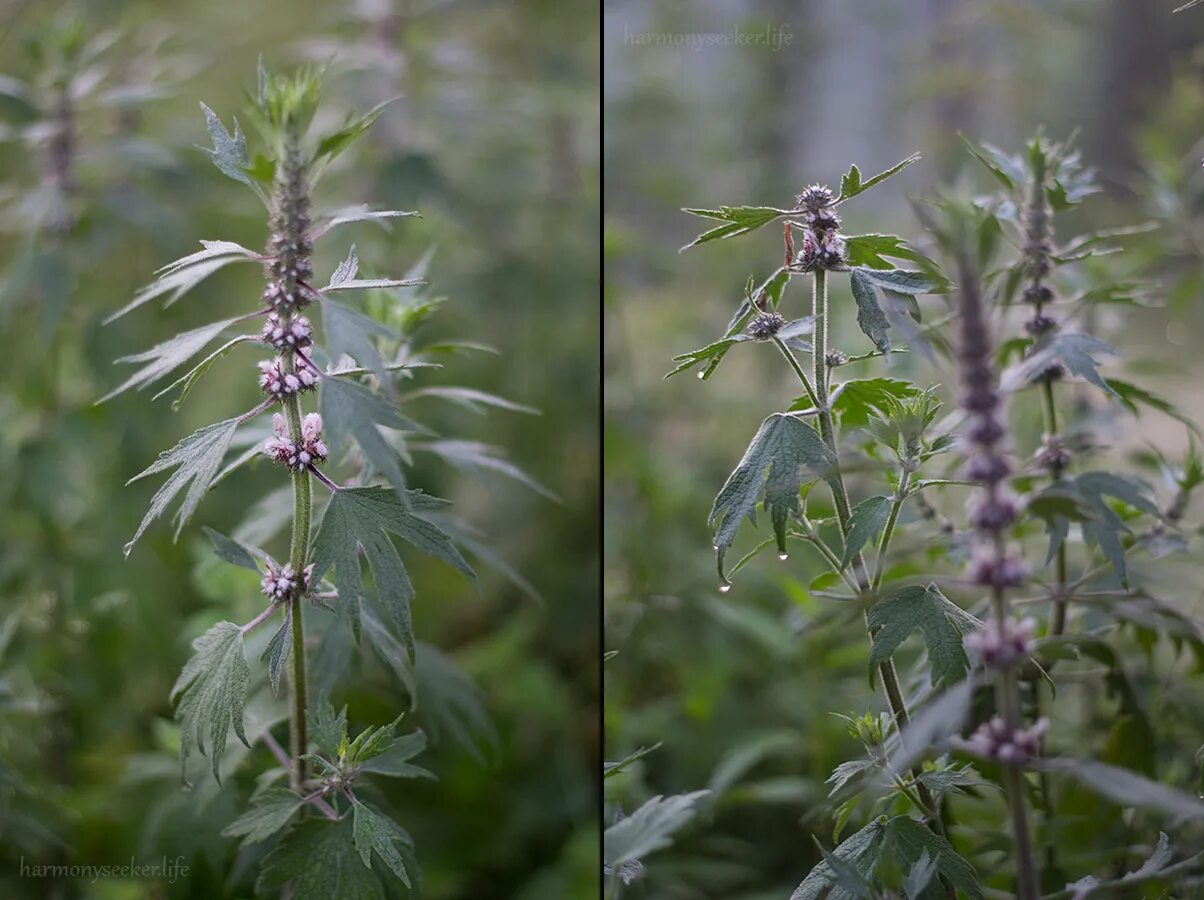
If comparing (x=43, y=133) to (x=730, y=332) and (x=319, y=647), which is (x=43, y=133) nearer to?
(x=319, y=647)

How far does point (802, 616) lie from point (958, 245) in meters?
0.69

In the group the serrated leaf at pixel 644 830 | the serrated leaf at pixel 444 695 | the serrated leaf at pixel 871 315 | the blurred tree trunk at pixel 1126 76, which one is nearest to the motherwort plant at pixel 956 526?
the serrated leaf at pixel 871 315

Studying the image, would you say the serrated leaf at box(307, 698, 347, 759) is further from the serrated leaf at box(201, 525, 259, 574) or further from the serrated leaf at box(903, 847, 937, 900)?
the serrated leaf at box(903, 847, 937, 900)

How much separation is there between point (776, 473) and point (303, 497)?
32cm

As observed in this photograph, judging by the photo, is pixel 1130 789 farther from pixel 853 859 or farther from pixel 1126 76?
pixel 1126 76

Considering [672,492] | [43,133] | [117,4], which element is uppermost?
[117,4]

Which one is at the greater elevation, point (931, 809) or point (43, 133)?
point (43, 133)

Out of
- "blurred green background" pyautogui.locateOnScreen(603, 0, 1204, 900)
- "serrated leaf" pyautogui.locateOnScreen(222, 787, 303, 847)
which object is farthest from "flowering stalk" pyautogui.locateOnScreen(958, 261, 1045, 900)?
"serrated leaf" pyautogui.locateOnScreen(222, 787, 303, 847)

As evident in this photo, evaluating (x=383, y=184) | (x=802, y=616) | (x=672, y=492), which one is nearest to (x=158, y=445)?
(x=383, y=184)

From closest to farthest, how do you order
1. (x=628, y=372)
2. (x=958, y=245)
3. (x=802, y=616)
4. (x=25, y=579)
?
(x=958, y=245) < (x=802, y=616) < (x=25, y=579) < (x=628, y=372)

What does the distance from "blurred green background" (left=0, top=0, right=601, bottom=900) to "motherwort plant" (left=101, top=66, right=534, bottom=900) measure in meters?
0.20

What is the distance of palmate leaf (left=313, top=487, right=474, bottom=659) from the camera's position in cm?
65

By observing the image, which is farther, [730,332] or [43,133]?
[43,133]

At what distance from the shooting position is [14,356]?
4.98 ft
